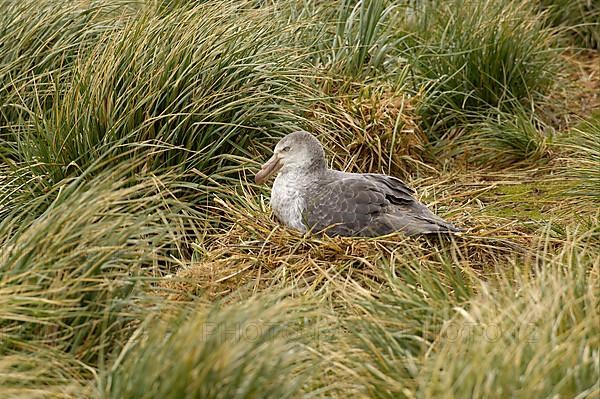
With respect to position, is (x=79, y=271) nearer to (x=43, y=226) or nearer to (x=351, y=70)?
(x=43, y=226)

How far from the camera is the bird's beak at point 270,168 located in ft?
17.4

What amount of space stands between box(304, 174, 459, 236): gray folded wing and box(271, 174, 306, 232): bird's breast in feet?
0.16

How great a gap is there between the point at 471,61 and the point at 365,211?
8.01ft

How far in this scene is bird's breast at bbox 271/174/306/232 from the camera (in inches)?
201

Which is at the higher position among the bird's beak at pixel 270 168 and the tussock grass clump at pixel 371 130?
the bird's beak at pixel 270 168

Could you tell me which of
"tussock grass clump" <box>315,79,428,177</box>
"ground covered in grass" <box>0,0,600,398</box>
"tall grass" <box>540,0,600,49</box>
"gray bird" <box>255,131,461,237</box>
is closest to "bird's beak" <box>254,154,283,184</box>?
"gray bird" <box>255,131,461,237</box>

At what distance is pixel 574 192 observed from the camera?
5652 mm

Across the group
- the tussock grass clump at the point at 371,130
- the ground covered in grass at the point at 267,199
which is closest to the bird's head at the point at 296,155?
the ground covered in grass at the point at 267,199

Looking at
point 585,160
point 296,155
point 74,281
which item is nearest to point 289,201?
point 296,155

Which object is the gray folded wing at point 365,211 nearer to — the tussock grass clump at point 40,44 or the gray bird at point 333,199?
the gray bird at point 333,199

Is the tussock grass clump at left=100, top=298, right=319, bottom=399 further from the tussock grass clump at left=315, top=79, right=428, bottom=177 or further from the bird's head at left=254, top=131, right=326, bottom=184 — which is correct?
the tussock grass clump at left=315, top=79, right=428, bottom=177

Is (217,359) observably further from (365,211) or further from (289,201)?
(289,201)

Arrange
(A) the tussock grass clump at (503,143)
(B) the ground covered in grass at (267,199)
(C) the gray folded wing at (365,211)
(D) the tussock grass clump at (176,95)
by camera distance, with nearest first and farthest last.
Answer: (B) the ground covered in grass at (267,199) < (C) the gray folded wing at (365,211) < (D) the tussock grass clump at (176,95) < (A) the tussock grass clump at (503,143)

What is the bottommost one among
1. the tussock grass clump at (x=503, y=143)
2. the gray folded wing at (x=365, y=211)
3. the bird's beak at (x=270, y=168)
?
the tussock grass clump at (x=503, y=143)
